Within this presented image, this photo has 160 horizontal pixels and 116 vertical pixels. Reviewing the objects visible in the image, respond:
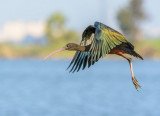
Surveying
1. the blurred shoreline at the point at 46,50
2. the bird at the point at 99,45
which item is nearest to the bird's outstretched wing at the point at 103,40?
the bird at the point at 99,45

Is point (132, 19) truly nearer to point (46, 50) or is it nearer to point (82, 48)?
point (46, 50)

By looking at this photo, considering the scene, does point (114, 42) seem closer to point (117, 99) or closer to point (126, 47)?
point (126, 47)

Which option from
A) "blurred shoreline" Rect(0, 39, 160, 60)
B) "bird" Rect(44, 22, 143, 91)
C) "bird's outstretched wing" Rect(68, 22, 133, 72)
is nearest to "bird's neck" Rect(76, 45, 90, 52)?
"bird" Rect(44, 22, 143, 91)

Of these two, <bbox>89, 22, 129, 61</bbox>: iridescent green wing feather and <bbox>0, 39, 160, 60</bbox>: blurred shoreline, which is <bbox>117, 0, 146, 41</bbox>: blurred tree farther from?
<bbox>89, 22, 129, 61</bbox>: iridescent green wing feather

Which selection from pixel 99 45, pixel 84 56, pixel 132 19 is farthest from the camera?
pixel 132 19

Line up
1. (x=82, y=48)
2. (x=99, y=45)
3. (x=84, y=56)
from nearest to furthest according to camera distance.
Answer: (x=99, y=45), (x=82, y=48), (x=84, y=56)

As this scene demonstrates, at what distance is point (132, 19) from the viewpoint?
297 feet

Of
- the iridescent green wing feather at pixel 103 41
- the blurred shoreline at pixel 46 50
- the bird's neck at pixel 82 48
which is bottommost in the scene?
the iridescent green wing feather at pixel 103 41

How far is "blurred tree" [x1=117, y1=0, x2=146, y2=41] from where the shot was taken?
288ft

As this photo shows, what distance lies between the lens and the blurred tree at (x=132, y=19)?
87.7 m

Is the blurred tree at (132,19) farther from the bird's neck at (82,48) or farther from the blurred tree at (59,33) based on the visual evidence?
the bird's neck at (82,48)

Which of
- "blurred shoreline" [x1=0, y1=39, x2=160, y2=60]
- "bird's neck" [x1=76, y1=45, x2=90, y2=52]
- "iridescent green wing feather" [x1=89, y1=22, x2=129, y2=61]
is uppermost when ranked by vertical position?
"blurred shoreline" [x1=0, y1=39, x2=160, y2=60]

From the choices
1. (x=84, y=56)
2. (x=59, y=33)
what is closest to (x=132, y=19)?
(x=59, y=33)

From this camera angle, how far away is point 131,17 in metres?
90.2
